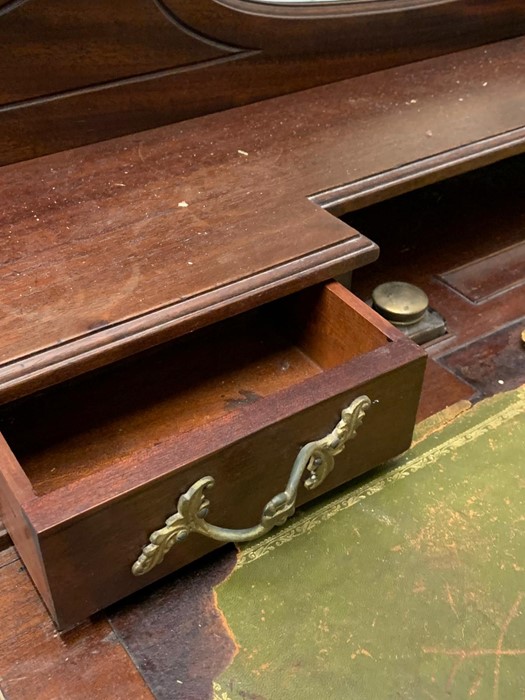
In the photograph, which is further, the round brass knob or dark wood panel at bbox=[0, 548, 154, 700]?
the round brass knob

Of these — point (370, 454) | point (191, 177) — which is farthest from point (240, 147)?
point (370, 454)

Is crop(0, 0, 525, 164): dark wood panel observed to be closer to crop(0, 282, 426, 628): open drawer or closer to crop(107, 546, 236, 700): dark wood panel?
crop(0, 282, 426, 628): open drawer

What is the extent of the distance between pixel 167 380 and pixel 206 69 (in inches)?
15.9

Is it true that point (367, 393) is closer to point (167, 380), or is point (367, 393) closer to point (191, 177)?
point (167, 380)

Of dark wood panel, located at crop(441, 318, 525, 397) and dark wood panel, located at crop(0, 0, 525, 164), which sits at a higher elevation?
dark wood panel, located at crop(0, 0, 525, 164)

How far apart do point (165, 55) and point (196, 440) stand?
0.54m

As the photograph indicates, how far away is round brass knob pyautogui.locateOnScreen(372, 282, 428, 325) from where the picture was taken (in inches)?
37.5

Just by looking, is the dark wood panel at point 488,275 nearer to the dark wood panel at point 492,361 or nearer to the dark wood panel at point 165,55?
the dark wood panel at point 492,361

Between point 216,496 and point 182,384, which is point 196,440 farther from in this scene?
point 182,384

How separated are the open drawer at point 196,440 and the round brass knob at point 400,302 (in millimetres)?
138

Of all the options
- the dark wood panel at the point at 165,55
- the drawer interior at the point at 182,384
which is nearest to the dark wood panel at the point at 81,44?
the dark wood panel at the point at 165,55

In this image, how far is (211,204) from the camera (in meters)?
0.84

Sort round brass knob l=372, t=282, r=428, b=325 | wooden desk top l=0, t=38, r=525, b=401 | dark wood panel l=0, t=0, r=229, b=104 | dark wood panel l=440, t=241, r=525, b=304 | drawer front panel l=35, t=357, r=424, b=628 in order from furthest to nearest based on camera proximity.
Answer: dark wood panel l=440, t=241, r=525, b=304, round brass knob l=372, t=282, r=428, b=325, dark wood panel l=0, t=0, r=229, b=104, wooden desk top l=0, t=38, r=525, b=401, drawer front panel l=35, t=357, r=424, b=628

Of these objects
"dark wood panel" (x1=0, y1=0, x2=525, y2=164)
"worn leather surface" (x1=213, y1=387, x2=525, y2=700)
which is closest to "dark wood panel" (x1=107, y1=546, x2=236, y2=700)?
"worn leather surface" (x1=213, y1=387, x2=525, y2=700)
